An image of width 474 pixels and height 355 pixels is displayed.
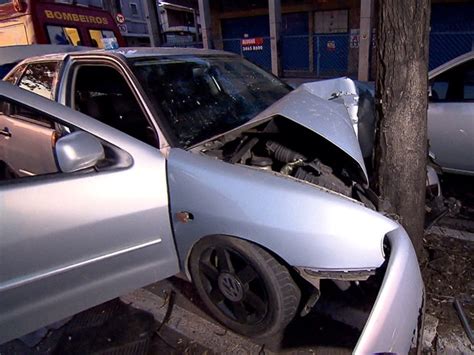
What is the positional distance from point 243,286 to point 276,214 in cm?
55

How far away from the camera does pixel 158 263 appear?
2090 millimetres

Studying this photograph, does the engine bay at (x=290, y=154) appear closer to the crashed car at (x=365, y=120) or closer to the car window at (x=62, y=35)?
the crashed car at (x=365, y=120)

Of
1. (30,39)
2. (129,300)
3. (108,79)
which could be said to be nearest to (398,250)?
(129,300)

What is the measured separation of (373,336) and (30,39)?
23.3 feet

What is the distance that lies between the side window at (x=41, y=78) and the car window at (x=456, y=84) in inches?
140

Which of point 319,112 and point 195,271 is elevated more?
point 319,112

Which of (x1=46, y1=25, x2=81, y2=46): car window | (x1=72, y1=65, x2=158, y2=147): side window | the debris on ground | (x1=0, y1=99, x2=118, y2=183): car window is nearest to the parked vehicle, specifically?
(x1=46, y1=25, x2=81, y2=46): car window

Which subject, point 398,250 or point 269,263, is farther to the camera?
point 269,263

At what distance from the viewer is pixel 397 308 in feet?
4.54

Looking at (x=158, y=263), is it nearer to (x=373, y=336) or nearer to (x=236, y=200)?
(x=236, y=200)

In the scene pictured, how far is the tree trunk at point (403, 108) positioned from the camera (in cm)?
199

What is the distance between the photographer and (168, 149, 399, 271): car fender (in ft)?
5.45

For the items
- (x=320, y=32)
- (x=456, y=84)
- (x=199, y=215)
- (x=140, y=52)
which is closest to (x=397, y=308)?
(x=199, y=215)

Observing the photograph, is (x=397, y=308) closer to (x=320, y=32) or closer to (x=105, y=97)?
(x=105, y=97)
